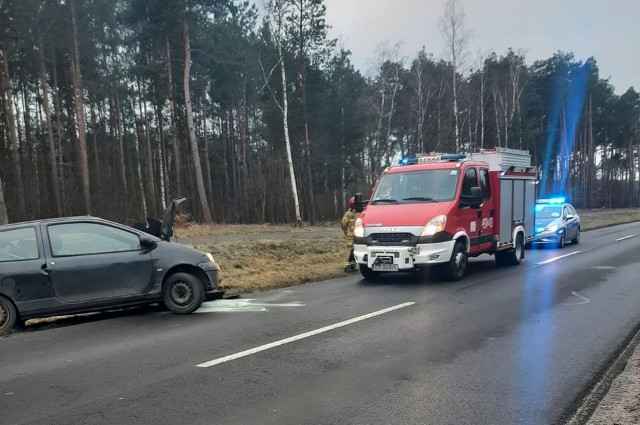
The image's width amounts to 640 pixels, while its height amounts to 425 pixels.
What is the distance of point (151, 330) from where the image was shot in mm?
7309

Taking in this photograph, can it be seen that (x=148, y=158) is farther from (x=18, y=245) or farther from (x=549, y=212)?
(x=18, y=245)

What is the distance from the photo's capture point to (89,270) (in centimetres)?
771

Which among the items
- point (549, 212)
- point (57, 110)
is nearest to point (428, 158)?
point (549, 212)

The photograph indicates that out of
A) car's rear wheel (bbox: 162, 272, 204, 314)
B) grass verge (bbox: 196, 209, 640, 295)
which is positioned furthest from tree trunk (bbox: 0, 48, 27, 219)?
car's rear wheel (bbox: 162, 272, 204, 314)

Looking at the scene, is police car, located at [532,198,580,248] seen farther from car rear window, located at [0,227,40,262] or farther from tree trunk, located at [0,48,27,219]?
tree trunk, located at [0,48,27,219]

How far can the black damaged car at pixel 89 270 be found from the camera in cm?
742

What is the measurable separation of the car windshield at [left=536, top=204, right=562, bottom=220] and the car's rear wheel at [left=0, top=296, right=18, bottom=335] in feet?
57.3

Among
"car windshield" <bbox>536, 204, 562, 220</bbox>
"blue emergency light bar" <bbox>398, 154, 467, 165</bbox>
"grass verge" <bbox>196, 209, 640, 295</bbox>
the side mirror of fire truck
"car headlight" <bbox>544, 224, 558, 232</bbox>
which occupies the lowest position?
"grass verge" <bbox>196, 209, 640, 295</bbox>

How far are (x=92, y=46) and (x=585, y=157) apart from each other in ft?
192

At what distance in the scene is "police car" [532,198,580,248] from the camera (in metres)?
18.7

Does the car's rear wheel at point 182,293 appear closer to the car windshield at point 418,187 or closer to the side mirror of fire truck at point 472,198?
the car windshield at point 418,187

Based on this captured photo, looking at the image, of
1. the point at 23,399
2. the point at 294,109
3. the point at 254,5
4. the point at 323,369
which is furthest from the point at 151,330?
the point at 254,5

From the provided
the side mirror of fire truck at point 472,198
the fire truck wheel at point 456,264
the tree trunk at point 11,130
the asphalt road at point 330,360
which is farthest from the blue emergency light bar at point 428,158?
the tree trunk at point 11,130

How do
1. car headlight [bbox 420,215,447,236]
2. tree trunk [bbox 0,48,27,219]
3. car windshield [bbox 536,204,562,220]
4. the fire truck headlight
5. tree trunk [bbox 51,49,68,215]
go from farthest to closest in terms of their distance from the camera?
tree trunk [bbox 51,49,68,215] → tree trunk [bbox 0,48,27,219] → car windshield [bbox 536,204,562,220] → the fire truck headlight → car headlight [bbox 420,215,447,236]
